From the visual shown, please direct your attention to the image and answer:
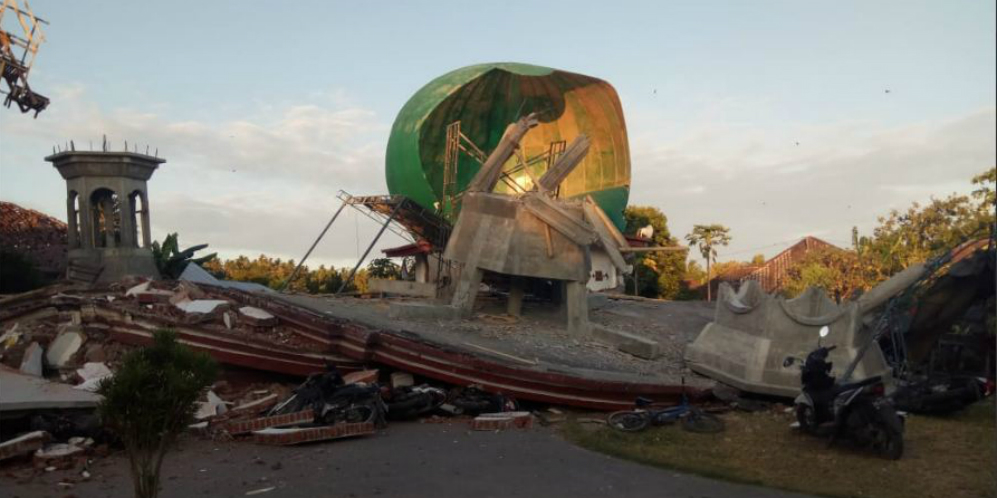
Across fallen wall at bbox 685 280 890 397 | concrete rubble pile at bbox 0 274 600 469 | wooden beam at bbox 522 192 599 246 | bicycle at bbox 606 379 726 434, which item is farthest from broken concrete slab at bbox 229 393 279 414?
wooden beam at bbox 522 192 599 246

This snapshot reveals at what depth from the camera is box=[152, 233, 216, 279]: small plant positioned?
95.7 feet

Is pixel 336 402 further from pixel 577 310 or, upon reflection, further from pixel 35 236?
pixel 35 236

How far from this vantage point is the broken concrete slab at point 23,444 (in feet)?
31.0

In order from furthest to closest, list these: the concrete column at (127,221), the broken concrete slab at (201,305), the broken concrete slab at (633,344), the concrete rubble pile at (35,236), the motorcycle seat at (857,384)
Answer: the concrete rubble pile at (35,236), the concrete column at (127,221), the broken concrete slab at (633,344), the broken concrete slab at (201,305), the motorcycle seat at (857,384)

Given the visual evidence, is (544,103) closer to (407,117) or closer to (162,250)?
(407,117)

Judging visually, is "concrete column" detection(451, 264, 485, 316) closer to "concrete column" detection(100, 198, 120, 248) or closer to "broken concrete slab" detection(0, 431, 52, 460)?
"broken concrete slab" detection(0, 431, 52, 460)

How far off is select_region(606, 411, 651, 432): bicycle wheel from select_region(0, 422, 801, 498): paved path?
0.91 m

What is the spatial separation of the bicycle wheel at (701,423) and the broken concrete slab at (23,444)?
26.6 feet

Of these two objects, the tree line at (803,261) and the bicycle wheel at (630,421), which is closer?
the bicycle wheel at (630,421)

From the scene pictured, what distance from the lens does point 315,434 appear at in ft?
34.0

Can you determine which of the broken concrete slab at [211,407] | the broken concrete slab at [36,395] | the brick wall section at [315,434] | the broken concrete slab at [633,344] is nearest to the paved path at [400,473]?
the brick wall section at [315,434]

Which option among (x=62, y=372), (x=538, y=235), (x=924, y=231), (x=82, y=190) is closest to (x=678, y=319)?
(x=538, y=235)

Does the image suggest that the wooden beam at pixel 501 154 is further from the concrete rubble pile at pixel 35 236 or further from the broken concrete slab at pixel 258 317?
the concrete rubble pile at pixel 35 236

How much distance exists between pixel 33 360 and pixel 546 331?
34.2 feet
